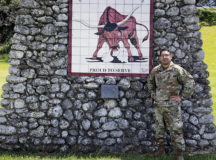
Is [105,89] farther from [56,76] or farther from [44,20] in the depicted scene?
[44,20]

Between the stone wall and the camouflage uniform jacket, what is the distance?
567mm

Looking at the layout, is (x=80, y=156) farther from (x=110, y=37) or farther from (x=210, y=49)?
(x=210, y=49)

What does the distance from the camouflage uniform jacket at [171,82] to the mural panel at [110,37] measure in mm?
611

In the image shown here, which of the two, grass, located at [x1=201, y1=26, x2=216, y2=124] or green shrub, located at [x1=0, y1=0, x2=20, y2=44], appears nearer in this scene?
grass, located at [x1=201, y1=26, x2=216, y2=124]

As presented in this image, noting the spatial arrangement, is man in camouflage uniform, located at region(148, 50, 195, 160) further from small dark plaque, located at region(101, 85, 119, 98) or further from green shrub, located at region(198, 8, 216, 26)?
green shrub, located at region(198, 8, 216, 26)

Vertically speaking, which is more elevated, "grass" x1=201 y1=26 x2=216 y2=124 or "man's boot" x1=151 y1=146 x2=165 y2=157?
"grass" x1=201 y1=26 x2=216 y2=124

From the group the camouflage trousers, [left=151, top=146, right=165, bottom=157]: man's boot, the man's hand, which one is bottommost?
[left=151, top=146, right=165, bottom=157]: man's boot

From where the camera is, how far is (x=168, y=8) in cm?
514

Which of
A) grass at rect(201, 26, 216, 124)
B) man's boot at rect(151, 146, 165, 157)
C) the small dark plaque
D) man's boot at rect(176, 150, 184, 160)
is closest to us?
man's boot at rect(176, 150, 184, 160)

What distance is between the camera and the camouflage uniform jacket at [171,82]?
4477 mm

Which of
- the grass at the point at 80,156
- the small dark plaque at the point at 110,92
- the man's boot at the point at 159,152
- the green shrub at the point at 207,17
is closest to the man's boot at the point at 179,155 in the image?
the grass at the point at 80,156

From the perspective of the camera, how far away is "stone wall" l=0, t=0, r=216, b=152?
16.8ft

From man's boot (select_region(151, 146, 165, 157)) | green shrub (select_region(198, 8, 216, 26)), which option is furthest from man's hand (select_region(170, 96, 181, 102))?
green shrub (select_region(198, 8, 216, 26))

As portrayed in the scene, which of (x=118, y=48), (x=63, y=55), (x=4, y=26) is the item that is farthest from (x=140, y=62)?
(x=4, y=26)
